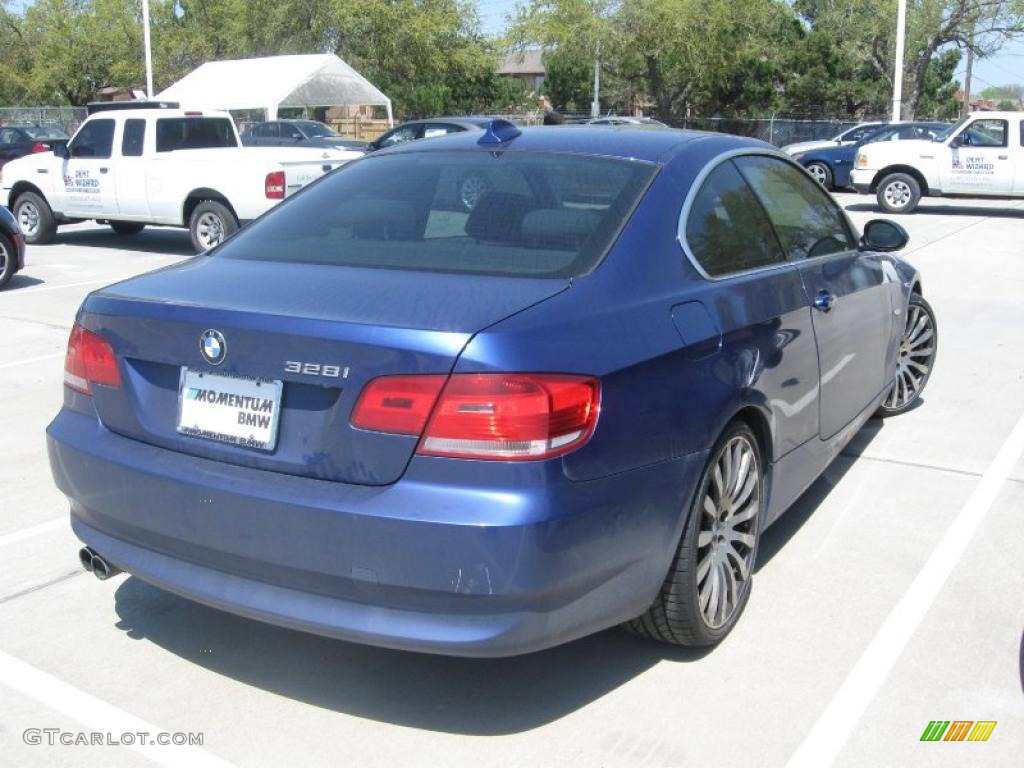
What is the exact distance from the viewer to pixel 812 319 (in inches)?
176

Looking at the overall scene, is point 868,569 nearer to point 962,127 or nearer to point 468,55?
point 962,127

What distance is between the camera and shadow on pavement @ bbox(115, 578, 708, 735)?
3480mm

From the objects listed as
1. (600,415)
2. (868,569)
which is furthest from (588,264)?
(868,569)

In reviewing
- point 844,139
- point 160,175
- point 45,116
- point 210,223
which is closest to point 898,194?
point 844,139

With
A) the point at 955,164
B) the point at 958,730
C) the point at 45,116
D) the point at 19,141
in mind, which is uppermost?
the point at 45,116

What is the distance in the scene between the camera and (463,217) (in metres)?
3.87

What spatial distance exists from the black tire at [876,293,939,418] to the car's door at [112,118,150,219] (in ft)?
33.9

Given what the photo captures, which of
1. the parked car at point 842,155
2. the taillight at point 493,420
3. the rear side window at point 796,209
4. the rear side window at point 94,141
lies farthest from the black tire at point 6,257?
the parked car at point 842,155

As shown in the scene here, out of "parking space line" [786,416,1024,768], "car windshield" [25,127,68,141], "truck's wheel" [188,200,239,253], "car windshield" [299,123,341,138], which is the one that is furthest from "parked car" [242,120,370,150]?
"parking space line" [786,416,1024,768]

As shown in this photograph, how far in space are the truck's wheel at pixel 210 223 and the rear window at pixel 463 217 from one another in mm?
9569

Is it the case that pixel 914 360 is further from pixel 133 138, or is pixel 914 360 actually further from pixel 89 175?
pixel 89 175

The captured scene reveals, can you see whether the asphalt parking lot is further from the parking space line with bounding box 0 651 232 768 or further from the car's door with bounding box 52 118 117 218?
the car's door with bounding box 52 118 117 218

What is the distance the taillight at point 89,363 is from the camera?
11.5 feet

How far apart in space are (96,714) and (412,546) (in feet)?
4.01
